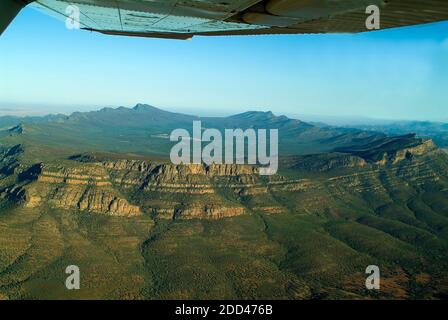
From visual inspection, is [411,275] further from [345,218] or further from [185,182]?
[185,182]

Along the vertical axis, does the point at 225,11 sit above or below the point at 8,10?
above

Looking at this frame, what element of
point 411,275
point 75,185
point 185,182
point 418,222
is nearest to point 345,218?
point 418,222

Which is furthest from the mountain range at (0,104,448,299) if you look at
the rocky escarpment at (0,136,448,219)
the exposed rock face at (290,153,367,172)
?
the exposed rock face at (290,153,367,172)

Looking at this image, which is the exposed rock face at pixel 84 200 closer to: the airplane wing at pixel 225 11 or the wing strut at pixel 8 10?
the airplane wing at pixel 225 11

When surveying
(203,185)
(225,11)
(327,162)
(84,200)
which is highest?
(225,11)

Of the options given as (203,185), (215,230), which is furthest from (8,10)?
(203,185)

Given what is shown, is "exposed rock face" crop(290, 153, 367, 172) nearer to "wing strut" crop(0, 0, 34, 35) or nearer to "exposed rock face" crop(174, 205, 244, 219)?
"exposed rock face" crop(174, 205, 244, 219)

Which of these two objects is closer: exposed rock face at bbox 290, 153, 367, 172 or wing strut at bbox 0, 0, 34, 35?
wing strut at bbox 0, 0, 34, 35

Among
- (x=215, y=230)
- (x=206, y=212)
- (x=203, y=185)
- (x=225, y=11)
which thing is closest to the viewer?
(x=225, y=11)

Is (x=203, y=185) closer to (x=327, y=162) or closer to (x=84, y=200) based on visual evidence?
(x=84, y=200)
